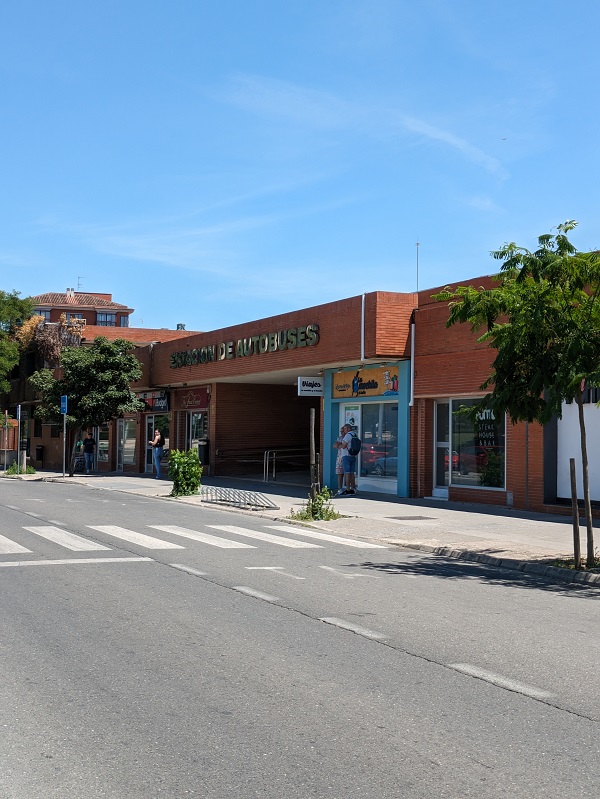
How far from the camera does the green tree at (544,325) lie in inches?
461

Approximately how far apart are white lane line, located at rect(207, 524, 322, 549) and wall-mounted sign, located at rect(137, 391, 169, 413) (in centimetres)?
2181

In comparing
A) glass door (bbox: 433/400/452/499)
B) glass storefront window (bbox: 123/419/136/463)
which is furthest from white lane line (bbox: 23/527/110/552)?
glass storefront window (bbox: 123/419/136/463)

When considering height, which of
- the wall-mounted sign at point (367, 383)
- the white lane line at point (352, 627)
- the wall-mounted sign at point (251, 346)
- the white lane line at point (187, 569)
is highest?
the wall-mounted sign at point (251, 346)

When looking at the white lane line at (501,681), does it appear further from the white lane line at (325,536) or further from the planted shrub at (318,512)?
the planted shrub at (318,512)

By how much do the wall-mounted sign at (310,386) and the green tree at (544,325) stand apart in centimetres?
1527

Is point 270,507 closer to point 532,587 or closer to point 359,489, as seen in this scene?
point 359,489

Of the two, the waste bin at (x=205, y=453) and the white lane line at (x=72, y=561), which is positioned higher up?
the waste bin at (x=205, y=453)

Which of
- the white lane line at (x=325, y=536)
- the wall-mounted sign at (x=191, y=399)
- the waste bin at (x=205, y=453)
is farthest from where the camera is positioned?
the wall-mounted sign at (x=191, y=399)

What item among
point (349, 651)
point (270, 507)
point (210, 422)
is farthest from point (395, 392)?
point (349, 651)

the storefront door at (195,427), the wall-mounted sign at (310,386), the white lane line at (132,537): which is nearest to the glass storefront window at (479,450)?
the wall-mounted sign at (310,386)

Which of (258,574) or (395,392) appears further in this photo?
(395,392)

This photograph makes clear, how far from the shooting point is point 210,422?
35.2 m

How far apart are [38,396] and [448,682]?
46515 mm

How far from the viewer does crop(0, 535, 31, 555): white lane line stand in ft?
41.4
